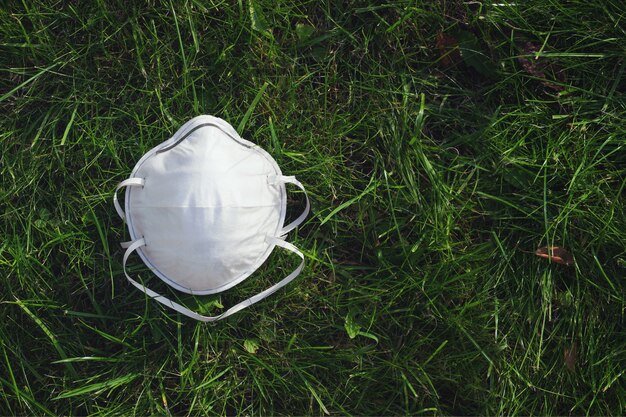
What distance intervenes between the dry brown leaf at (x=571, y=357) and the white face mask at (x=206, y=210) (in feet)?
3.16

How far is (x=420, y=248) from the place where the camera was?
1987mm

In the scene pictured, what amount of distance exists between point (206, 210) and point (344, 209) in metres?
0.50

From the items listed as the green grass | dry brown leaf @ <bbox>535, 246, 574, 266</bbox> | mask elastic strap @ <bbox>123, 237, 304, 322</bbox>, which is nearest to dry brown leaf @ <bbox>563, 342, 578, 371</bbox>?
the green grass

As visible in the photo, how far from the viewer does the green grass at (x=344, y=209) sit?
1.98 metres

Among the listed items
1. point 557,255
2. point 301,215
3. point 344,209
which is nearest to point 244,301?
point 301,215

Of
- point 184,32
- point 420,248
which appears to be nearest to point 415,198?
point 420,248

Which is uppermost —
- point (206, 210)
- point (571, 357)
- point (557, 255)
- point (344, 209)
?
point (206, 210)

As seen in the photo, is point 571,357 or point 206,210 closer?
point 206,210

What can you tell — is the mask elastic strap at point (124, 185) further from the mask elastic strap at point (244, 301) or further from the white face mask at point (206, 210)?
the mask elastic strap at point (244, 301)

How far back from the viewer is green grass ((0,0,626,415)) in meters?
1.98

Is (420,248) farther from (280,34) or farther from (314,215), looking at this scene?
(280,34)

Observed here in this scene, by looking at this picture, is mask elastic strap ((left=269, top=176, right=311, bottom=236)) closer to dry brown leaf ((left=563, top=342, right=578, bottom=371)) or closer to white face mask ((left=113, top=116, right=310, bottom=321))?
white face mask ((left=113, top=116, right=310, bottom=321))

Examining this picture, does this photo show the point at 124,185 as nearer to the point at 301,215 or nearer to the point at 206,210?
the point at 206,210

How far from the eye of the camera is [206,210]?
179 centimetres
